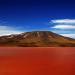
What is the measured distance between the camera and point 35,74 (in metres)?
13.9

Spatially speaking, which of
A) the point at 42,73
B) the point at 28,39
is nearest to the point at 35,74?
the point at 42,73

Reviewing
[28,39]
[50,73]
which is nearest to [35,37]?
[28,39]

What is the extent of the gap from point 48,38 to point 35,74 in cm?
18337

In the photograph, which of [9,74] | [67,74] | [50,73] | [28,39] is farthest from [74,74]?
[28,39]

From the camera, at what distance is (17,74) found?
14062mm

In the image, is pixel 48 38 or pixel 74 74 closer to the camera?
pixel 74 74

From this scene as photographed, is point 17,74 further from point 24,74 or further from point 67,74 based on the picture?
point 67,74

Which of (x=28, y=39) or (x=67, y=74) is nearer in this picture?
(x=67, y=74)

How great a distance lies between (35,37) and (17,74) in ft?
603

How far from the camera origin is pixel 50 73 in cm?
1441

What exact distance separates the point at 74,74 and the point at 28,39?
577ft

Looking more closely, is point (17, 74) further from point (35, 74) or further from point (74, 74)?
point (74, 74)

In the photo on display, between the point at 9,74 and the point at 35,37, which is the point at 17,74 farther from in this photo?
the point at 35,37

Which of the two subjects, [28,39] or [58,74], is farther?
[28,39]
